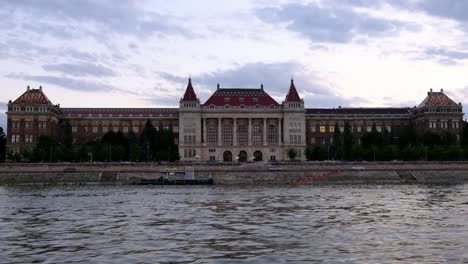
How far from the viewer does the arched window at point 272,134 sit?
156 m

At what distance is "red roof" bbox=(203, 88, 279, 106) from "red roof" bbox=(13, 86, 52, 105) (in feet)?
127

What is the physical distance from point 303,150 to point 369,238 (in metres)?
122

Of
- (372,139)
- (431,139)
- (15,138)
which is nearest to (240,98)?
(372,139)

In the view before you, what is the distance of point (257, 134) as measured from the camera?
15638 cm

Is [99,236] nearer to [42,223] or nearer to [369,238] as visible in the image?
[42,223]

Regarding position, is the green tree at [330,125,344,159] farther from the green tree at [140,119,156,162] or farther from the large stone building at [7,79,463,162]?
the green tree at [140,119,156,162]

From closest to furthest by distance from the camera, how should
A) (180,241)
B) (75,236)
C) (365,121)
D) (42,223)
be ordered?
(180,241) < (75,236) < (42,223) < (365,121)

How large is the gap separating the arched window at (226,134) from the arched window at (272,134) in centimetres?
935

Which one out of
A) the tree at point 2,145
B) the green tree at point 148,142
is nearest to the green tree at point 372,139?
the green tree at point 148,142

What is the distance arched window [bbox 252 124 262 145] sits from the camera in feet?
512

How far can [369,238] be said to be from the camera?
3300 centimetres

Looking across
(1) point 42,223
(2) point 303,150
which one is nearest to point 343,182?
(2) point 303,150

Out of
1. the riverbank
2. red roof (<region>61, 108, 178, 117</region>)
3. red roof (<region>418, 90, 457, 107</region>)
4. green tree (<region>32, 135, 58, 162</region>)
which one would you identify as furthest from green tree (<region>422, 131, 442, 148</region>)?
green tree (<region>32, 135, 58, 162</region>)

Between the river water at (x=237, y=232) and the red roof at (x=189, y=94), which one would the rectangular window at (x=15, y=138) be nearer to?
the red roof at (x=189, y=94)
